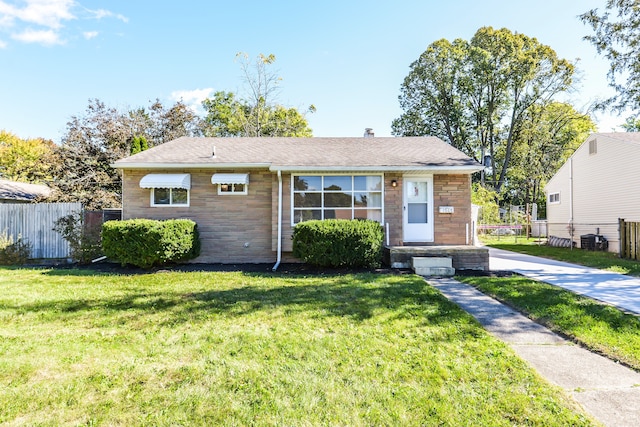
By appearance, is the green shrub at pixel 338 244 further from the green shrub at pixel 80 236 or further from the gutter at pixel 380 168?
the green shrub at pixel 80 236

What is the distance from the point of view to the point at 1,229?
416 inches

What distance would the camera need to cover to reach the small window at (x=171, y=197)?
33.3 ft

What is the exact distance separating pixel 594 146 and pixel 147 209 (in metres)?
18.9

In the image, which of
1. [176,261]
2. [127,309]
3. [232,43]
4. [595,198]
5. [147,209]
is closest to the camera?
[127,309]

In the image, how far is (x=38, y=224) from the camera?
35.4 ft

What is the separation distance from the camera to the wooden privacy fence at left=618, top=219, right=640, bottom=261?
425 inches

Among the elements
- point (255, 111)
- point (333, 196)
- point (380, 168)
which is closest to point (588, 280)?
point (380, 168)

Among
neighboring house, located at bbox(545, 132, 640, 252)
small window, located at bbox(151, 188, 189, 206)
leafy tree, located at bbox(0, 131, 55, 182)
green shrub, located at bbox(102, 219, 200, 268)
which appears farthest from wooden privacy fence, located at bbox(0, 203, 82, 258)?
leafy tree, located at bbox(0, 131, 55, 182)

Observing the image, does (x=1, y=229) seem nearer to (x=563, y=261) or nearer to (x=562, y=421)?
(x=562, y=421)

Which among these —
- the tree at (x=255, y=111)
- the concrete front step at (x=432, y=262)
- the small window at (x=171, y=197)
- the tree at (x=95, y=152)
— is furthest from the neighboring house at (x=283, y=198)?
the tree at (x=255, y=111)

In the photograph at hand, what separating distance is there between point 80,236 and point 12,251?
2302 mm

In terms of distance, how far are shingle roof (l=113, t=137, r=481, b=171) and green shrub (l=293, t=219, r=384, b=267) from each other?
207 centimetres

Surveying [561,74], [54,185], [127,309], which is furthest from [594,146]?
[54,185]

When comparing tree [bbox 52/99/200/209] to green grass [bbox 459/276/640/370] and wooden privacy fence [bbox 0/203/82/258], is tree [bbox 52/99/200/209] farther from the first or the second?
green grass [bbox 459/276/640/370]
